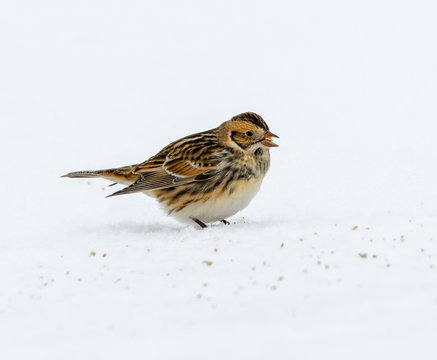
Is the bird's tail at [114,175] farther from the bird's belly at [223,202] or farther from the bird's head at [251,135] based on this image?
the bird's head at [251,135]

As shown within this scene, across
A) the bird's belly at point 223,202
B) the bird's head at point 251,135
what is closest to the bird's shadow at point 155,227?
the bird's belly at point 223,202

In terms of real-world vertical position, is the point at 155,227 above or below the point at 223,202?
below

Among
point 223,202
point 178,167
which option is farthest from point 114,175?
point 223,202

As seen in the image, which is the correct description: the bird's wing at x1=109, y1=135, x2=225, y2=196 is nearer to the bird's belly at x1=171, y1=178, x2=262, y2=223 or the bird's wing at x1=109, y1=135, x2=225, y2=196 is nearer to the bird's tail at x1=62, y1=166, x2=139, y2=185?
the bird's tail at x1=62, y1=166, x2=139, y2=185

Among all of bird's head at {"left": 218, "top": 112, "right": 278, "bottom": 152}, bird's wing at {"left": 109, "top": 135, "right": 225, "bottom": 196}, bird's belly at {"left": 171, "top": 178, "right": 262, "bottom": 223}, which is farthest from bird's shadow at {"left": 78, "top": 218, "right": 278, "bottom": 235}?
bird's head at {"left": 218, "top": 112, "right": 278, "bottom": 152}

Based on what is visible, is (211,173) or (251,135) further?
(251,135)

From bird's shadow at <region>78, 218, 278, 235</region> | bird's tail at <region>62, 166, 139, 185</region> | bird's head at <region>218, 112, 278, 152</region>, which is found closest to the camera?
bird's shadow at <region>78, 218, 278, 235</region>

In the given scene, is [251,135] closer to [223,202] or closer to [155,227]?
[223,202]
